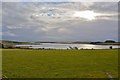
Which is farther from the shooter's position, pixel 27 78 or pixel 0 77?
pixel 27 78

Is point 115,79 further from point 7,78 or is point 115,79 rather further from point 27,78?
point 7,78

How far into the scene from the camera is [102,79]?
10.8 metres

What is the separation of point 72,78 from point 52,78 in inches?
70.3

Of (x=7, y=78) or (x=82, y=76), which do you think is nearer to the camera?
(x=7, y=78)

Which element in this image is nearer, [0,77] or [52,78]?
[0,77]

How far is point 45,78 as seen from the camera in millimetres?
11086

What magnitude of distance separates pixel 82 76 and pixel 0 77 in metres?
7.20

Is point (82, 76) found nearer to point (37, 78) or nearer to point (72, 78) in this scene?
point (72, 78)

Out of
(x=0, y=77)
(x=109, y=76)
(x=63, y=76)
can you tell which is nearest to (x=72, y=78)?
(x=63, y=76)

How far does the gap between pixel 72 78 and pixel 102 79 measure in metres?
2.62

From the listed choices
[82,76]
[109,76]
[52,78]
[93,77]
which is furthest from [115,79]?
[52,78]

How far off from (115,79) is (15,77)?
8897 mm

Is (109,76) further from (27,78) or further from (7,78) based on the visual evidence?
(7,78)

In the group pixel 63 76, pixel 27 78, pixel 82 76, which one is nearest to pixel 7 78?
pixel 27 78
